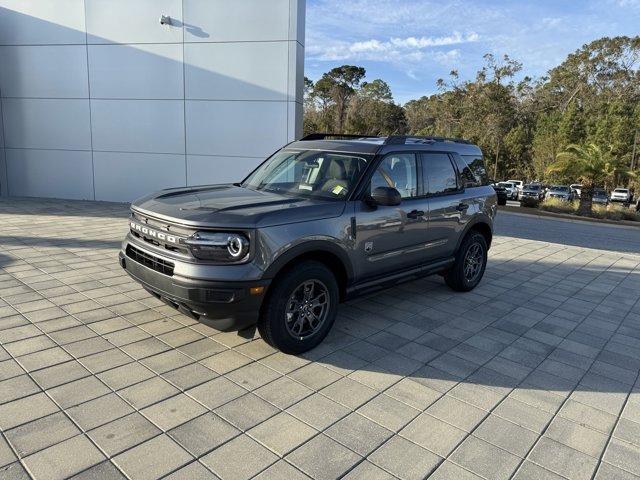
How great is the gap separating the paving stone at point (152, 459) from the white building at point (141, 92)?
362 inches

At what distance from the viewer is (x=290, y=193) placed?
440 cm

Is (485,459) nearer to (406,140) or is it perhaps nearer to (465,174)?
(406,140)


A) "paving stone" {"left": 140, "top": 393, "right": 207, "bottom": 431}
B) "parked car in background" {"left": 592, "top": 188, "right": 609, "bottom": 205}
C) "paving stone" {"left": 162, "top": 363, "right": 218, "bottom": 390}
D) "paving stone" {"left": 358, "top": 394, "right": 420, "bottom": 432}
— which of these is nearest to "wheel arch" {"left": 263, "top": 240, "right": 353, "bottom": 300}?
"paving stone" {"left": 162, "top": 363, "right": 218, "bottom": 390}

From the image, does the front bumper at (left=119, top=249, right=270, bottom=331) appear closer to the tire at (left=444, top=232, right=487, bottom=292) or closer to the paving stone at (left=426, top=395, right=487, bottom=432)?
the paving stone at (left=426, top=395, right=487, bottom=432)

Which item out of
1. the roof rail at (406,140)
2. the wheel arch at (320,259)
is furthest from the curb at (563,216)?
the wheel arch at (320,259)

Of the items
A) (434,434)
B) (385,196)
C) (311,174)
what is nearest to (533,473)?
(434,434)

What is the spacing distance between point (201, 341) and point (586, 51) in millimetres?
56882

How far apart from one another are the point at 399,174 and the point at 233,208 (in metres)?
1.85

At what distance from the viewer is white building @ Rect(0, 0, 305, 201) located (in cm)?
1114

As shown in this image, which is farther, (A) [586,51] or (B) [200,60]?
(A) [586,51]

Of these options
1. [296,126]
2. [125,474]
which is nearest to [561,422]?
[125,474]

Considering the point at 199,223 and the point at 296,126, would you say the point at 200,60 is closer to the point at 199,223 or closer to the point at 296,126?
the point at 296,126

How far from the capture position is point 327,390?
3.37 metres

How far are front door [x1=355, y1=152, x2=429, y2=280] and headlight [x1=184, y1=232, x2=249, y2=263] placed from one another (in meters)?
1.17
